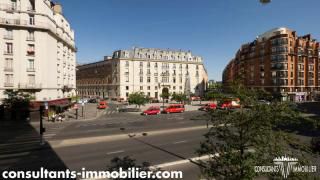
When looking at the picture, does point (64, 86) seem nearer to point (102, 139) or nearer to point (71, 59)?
point (71, 59)

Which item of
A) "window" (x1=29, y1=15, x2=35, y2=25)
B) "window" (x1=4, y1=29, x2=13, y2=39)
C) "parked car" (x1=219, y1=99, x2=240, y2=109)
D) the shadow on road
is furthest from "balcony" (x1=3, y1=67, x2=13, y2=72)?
"parked car" (x1=219, y1=99, x2=240, y2=109)

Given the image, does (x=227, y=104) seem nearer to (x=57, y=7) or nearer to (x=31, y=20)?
(x=31, y=20)

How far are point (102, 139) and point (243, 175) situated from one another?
57.5ft

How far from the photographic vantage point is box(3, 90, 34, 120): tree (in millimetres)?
34625

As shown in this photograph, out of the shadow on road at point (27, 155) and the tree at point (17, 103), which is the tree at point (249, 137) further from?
the tree at point (17, 103)

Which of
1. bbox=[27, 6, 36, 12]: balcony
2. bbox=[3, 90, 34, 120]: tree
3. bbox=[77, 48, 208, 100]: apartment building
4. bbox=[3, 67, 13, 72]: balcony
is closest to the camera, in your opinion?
bbox=[3, 90, 34, 120]: tree

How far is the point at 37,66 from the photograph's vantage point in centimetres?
3875

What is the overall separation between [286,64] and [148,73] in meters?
48.0

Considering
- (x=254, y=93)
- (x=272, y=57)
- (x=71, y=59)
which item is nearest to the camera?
(x=254, y=93)

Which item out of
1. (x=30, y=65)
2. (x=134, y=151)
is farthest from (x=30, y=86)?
(x=134, y=151)

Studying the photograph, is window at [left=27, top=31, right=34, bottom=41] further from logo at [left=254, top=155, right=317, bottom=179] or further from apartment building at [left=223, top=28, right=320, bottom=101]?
apartment building at [left=223, top=28, right=320, bottom=101]

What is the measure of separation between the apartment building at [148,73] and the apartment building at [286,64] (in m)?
23.1

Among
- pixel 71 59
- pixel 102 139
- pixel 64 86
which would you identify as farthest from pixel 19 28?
pixel 102 139

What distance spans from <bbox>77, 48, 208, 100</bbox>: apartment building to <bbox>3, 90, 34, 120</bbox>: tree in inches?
1822
